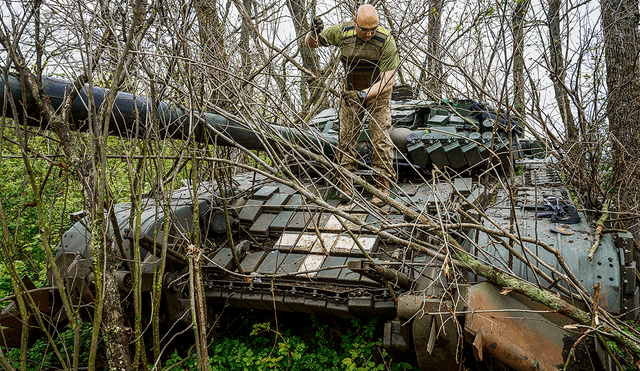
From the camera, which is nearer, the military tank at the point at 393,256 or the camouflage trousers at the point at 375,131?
the military tank at the point at 393,256

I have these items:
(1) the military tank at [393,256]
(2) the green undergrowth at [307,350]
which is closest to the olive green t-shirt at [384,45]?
(1) the military tank at [393,256]

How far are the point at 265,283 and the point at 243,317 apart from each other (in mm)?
1046

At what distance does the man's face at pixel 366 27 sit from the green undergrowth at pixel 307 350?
8.92 ft

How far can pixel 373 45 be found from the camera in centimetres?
492

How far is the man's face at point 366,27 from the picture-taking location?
4578 mm

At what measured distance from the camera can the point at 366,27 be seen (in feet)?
15.1

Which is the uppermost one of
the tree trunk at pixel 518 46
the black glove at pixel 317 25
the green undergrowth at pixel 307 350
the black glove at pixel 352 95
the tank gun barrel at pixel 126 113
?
the black glove at pixel 317 25

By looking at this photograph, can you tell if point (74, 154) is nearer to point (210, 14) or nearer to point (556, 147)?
point (210, 14)

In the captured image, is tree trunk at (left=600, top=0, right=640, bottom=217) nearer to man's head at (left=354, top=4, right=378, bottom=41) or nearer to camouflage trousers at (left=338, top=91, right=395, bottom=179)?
camouflage trousers at (left=338, top=91, right=395, bottom=179)

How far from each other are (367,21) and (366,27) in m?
0.06

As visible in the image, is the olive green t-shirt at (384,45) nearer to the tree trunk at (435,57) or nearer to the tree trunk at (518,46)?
the tree trunk at (435,57)

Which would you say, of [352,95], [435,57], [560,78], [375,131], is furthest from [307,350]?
[560,78]

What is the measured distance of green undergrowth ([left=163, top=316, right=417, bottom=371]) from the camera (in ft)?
13.4

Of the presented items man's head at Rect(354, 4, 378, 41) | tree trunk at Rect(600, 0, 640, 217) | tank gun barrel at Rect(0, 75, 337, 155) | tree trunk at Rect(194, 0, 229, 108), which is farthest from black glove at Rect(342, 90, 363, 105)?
tree trunk at Rect(600, 0, 640, 217)
